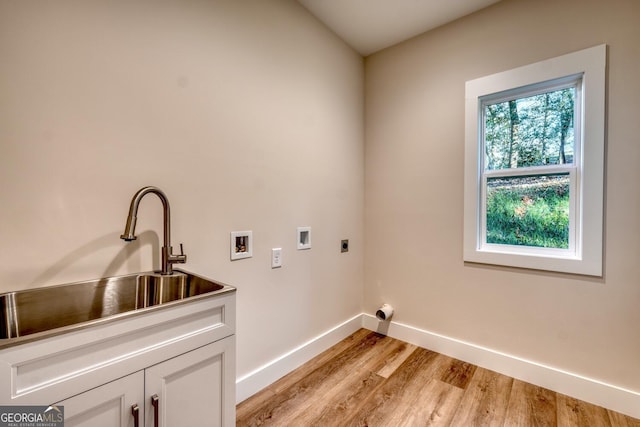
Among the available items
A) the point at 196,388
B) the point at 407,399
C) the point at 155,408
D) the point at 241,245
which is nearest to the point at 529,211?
the point at 407,399

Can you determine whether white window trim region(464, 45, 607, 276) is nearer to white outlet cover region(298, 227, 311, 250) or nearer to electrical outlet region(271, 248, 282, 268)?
white outlet cover region(298, 227, 311, 250)

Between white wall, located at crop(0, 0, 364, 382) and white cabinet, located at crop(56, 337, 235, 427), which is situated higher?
white wall, located at crop(0, 0, 364, 382)

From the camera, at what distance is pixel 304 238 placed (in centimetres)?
209

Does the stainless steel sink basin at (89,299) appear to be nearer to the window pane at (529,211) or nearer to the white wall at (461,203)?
the white wall at (461,203)

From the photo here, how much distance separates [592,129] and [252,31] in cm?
206

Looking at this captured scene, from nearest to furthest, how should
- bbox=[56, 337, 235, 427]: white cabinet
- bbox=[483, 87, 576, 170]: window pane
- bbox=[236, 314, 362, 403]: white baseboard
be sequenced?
bbox=[56, 337, 235, 427]: white cabinet < bbox=[236, 314, 362, 403]: white baseboard < bbox=[483, 87, 576, 170]: window pane

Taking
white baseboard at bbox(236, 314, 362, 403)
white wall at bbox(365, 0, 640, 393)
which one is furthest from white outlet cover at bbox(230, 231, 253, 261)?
white wall at bbox(365, 0, 640, 393)

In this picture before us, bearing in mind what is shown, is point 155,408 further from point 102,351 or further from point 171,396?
point 102,351

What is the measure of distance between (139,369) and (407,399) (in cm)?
150

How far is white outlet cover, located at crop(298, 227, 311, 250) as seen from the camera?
204 cm

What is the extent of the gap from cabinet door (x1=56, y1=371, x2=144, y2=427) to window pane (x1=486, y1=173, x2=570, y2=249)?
7.27 feet

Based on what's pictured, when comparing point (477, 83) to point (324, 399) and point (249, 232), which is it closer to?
point (249, 232)

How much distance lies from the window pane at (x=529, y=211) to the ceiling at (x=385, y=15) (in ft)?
4.08

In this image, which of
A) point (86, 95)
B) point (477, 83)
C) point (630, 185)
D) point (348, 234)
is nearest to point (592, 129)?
point (630, 185)
